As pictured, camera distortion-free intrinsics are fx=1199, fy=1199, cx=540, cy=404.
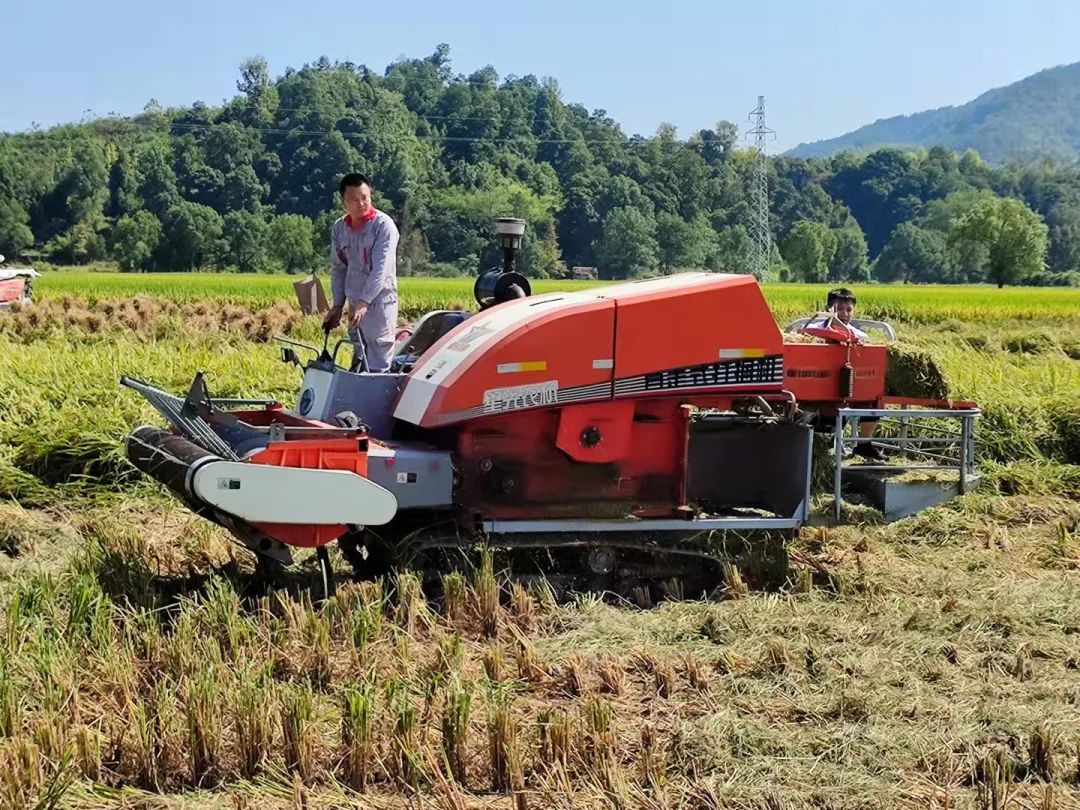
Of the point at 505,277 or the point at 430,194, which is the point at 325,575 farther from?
the point at 430,194

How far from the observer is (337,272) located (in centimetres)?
664

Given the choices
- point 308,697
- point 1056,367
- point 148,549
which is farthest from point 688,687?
point 1056,367

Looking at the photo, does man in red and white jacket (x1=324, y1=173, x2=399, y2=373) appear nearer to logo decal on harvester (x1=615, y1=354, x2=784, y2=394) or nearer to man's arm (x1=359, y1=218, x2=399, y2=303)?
man's arm (x1=359, y1=218, x2=399, y2=303)

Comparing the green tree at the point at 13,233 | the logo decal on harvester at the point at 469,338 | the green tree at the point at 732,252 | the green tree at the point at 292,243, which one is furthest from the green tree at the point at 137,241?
the logo decal on harvester at the point at 469,338

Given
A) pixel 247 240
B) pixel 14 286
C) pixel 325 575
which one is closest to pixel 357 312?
pixel 325 575

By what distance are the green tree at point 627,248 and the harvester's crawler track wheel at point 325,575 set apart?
5338cm

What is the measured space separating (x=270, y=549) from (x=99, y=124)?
112736 millimetres

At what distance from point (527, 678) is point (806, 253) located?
255 feet

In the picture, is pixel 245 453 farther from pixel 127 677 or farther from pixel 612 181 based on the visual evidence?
pixel 612 181

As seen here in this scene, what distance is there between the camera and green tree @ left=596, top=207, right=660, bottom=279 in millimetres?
59469

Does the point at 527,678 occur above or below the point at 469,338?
below

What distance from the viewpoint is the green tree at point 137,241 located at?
57.8m

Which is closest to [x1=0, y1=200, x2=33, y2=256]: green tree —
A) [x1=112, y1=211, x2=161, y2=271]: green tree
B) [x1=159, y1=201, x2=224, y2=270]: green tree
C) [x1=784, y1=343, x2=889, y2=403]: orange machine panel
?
[x1=112, y1=211, x2=161, y2=271]: green tree

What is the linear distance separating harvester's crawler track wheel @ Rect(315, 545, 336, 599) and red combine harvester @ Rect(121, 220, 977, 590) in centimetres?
11
